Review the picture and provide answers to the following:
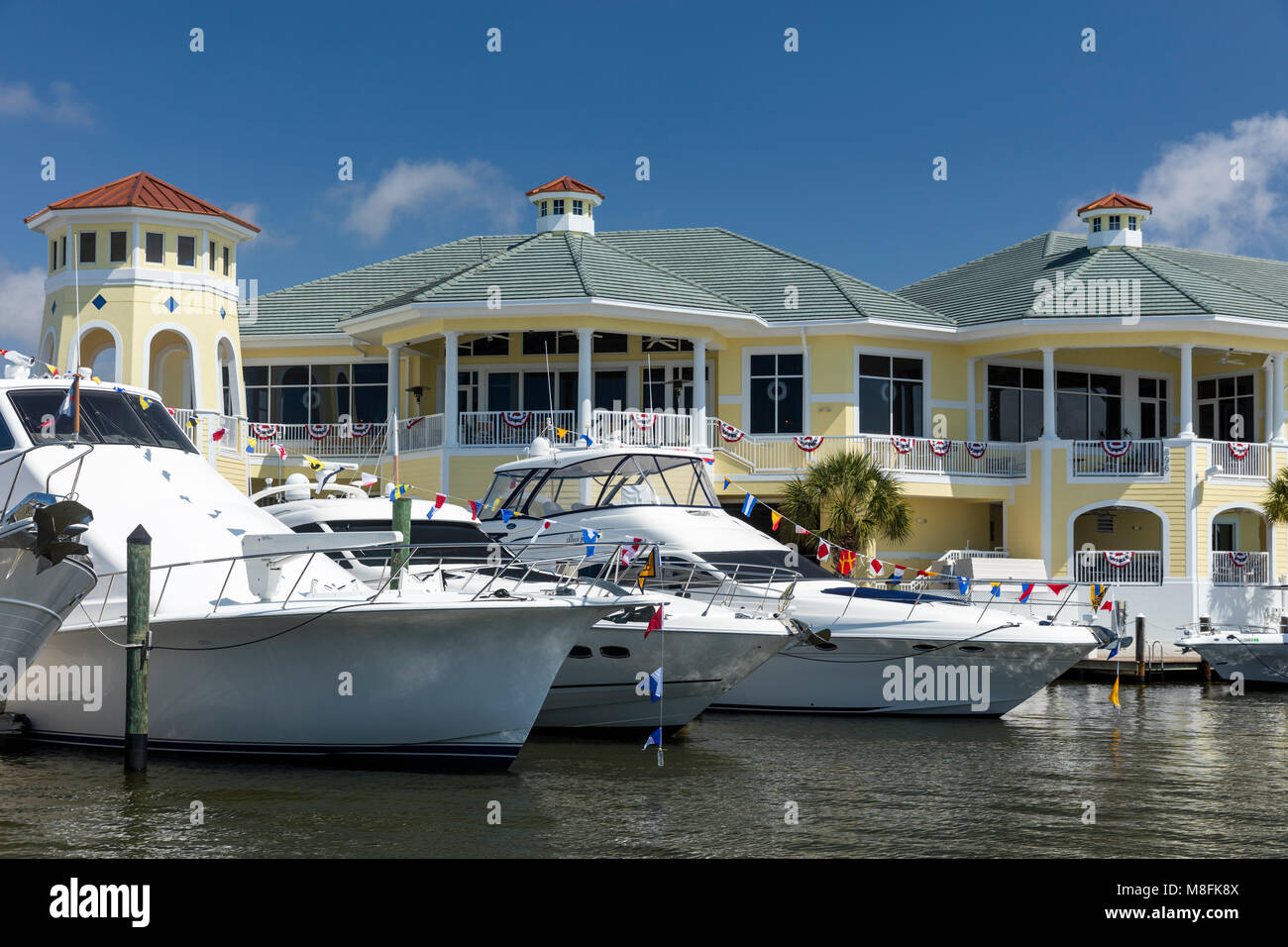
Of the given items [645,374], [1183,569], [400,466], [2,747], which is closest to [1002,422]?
[1183,569]

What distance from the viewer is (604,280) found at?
29172mm

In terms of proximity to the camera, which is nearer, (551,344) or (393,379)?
(393,379)

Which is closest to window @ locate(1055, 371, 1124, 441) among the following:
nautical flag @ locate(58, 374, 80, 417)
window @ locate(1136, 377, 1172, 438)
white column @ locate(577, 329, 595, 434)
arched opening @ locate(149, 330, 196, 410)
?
window @ locate(1136, 377, 1172, 438)

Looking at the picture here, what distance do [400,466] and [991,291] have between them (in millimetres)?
13943

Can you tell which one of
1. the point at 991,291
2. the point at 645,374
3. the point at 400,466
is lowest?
the point at 400,466

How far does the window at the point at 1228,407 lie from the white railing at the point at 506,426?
49.6 ft

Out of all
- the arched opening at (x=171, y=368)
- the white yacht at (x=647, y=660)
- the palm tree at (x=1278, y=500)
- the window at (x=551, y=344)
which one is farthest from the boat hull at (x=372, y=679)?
the palm tree at (x=1278, y=500)

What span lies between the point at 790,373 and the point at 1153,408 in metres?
9.07

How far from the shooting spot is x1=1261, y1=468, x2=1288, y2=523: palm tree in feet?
97.5

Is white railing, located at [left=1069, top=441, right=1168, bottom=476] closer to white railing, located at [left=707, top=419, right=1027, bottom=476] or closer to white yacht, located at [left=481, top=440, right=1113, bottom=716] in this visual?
white railing, located at [left=707, top=419, right=1027, bottom=476]

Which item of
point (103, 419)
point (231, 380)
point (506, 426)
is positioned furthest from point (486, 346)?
point (103, 419)

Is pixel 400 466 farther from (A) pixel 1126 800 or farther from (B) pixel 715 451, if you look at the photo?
(A) pixel 1126 800

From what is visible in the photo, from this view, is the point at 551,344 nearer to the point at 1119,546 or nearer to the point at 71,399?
the point at 1119,546

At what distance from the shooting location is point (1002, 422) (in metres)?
32.4
